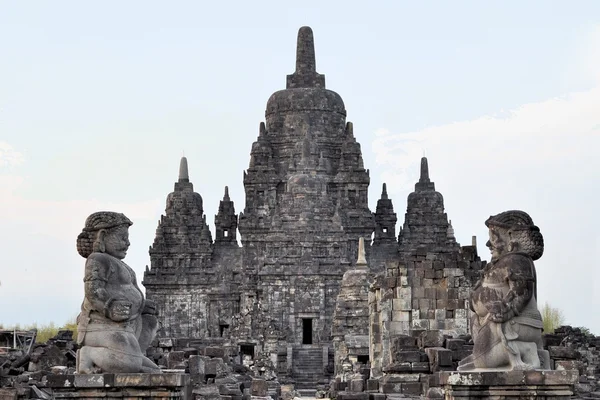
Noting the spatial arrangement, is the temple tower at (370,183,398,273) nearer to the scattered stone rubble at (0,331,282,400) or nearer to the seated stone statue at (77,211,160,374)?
the scattered stone rubble at (0,331,282,400)

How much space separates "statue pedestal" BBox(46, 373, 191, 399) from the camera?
11.5 metres

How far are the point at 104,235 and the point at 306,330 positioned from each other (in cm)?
6012

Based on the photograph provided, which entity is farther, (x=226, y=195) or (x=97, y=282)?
(x=226, y=195)

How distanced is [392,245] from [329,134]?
8221 millimetres

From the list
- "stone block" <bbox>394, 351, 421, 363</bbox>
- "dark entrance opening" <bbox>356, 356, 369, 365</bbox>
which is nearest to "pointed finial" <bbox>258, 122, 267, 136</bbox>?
"dark entrance opening" <bbox>356, 356, 369, 365</bbox>

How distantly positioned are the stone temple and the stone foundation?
50.4 m

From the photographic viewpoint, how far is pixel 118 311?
457 inches

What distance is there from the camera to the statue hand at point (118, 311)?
11.6 metres

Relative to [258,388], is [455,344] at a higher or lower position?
higher

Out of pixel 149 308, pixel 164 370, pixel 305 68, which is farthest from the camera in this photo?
pixel 305 68

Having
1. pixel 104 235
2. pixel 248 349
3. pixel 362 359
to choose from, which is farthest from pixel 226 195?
pixel 104 235

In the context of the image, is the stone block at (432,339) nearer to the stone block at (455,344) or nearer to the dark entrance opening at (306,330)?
the stone block at (455,344)

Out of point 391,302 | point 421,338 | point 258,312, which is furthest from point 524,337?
point 258,312

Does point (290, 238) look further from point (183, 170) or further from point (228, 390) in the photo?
point (228, 390)
